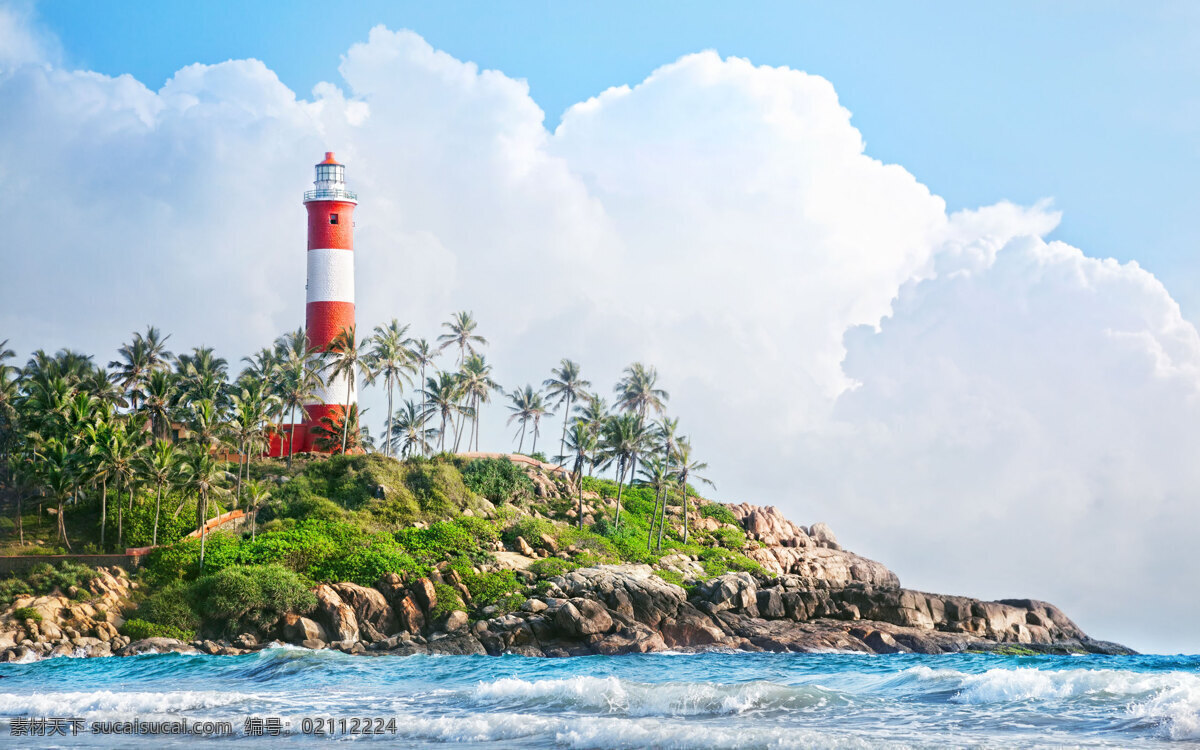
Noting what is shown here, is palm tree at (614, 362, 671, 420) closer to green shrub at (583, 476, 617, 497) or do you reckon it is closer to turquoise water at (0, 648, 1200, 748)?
green shrub at (583, 476, 617, 497)

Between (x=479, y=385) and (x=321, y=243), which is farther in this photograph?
(x=479, y=385)

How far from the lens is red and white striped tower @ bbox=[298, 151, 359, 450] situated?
60.1 m

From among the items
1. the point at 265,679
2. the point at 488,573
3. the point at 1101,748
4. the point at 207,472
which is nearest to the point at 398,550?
the point at 488,573

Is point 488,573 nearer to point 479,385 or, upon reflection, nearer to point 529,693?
point 529,693

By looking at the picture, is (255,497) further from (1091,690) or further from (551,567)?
(1091,690)

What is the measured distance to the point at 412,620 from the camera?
39562mm

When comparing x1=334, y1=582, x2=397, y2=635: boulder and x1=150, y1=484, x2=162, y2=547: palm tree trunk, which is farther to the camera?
x1=150, y1=484, x2=162, y2=547: palm tree trunk

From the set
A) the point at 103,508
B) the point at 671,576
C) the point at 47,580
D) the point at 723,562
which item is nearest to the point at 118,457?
the point at 103,508

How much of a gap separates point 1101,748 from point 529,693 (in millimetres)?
11571

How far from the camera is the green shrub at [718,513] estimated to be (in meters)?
66.6

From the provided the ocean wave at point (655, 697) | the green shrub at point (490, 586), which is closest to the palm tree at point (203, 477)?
the green shrub at point (490, 586)

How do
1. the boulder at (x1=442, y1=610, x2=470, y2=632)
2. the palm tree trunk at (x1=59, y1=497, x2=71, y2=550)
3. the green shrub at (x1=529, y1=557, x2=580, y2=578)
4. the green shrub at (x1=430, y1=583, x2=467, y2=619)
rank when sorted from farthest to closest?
the green shrub at (x1=529, y1=557, x2=580, y2=578) < the palm tree trunk at (x1=59, y1=497, x2=71, y2=550) < the green shrub at (x1=430, y1=583, x2=467, y2=619) < the boulder at (x1=442, y1=610, x2=470, y2=632)

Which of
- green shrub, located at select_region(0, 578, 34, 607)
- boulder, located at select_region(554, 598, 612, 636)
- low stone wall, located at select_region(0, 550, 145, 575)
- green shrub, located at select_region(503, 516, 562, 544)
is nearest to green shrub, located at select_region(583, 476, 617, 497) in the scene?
green shrub, located at select_region(503, 516, 562, 544)

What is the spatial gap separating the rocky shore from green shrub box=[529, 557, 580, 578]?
3.11 feet
